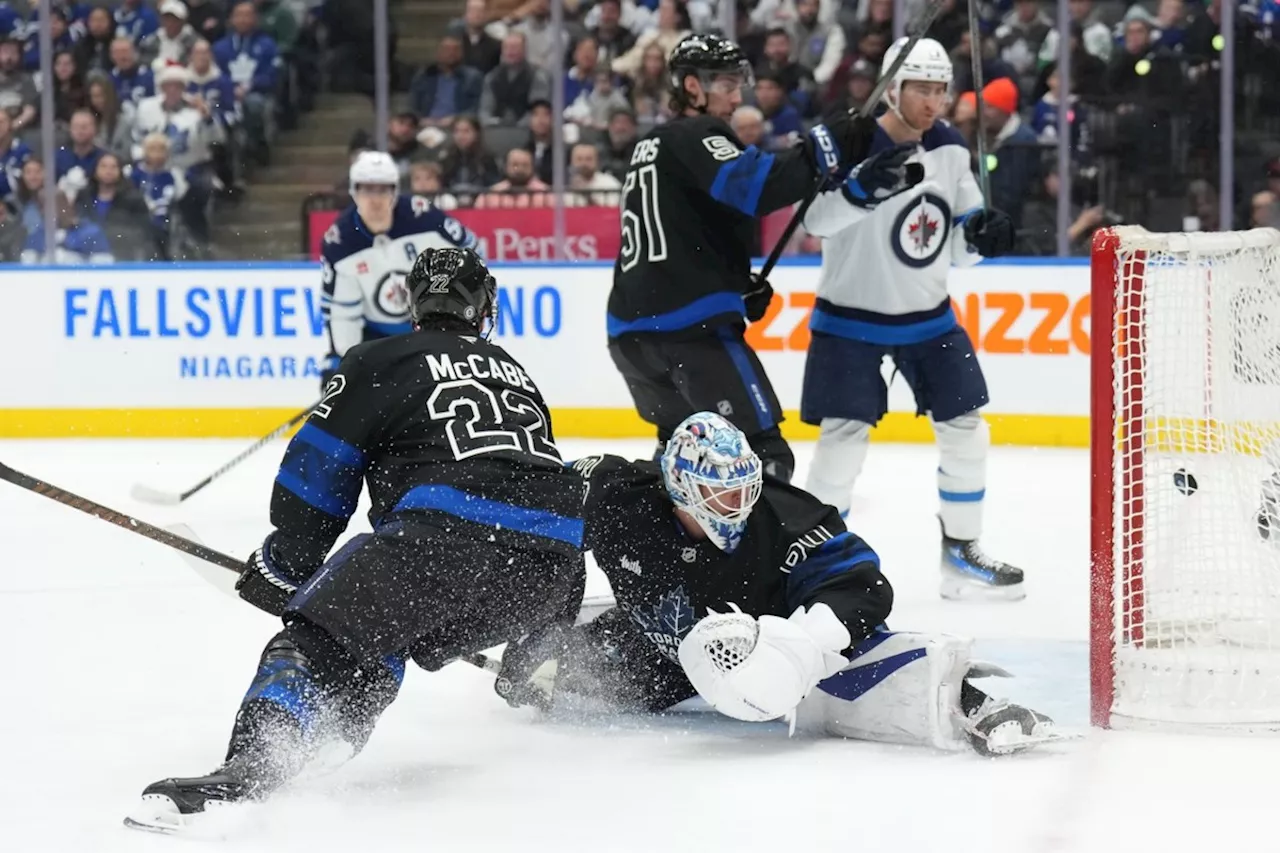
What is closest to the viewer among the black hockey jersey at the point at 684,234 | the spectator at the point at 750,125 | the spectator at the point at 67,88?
the black hockey jersey at the point at 684,234

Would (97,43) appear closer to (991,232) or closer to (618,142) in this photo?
(618,142)

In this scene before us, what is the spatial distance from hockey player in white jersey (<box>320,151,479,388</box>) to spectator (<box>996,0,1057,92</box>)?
2767mm

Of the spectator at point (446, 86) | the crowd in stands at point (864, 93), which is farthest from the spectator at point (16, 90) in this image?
the spectator at point (446, 86)

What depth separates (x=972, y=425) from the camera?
4.65m

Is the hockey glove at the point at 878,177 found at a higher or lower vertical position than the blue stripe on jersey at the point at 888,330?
higher

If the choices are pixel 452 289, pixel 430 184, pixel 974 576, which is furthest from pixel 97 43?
pixel 452 289

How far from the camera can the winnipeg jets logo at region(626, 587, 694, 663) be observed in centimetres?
318

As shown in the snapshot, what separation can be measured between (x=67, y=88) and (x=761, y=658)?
641 centimetres

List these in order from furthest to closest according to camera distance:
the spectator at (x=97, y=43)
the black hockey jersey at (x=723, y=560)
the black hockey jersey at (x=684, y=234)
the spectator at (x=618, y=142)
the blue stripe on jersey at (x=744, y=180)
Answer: the spectator at (x=97, y=43) < the spectator at (x=618, y=142) < the black hockey jersey at (x=684, y=234) < the blue stripe on jersey at (x=744, y=180) < the black hockey jersey at (x=723, y=560)

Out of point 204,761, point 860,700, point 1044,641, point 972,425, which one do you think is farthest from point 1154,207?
point 204,761

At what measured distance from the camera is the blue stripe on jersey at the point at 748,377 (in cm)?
414

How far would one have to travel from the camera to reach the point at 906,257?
4.59 m

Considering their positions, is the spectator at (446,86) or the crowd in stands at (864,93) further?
the spectator at (446,86)

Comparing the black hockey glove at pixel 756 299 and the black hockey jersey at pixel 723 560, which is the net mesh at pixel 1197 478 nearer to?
the black hockey jersey at pixel 723 560
